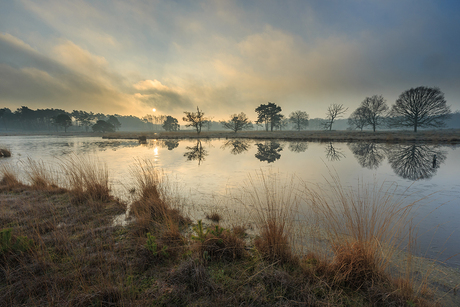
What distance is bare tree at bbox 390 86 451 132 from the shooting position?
44219 millimetres

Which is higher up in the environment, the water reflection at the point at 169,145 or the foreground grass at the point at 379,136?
the foreground grass at the point at 379,136

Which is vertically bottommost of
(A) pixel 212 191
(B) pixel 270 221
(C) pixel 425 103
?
Result: (A) pixel 212 191

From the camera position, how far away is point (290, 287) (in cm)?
250

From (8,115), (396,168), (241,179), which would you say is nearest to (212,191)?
(241,179)

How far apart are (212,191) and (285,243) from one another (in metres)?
4.45

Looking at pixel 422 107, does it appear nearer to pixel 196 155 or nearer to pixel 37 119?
pixel 196 155

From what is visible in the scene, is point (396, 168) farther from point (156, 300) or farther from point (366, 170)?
point (156, 300)

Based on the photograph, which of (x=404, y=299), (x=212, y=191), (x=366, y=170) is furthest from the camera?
(x=366, y=170)

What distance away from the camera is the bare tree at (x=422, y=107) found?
145 feet

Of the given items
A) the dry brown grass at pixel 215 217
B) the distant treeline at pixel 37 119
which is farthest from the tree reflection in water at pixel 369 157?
the distant treeline at pixel 37 119

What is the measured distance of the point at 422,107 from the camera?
46094mm

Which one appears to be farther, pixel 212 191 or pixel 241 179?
pixel 241 179

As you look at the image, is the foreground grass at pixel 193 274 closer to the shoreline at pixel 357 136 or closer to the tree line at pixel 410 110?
the shoreline at pixel 357 136

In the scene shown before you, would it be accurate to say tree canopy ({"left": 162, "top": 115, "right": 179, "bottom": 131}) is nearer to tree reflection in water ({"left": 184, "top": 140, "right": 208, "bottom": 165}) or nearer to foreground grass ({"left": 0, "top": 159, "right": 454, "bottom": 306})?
tree reflection in water ({"left": 184, "top": 140, "right": 208, "bottom": 165})
